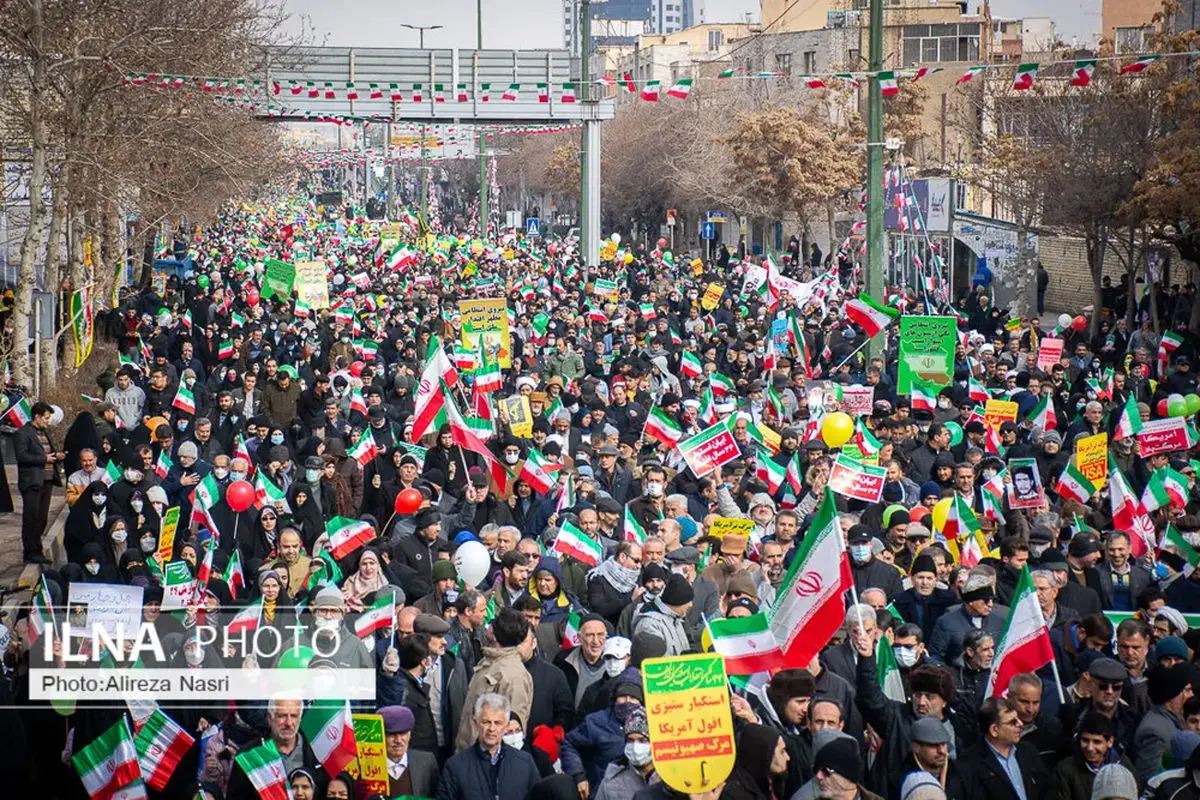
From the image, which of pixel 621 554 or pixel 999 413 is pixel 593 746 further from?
pixel 999 413

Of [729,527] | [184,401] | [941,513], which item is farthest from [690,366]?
[729,527]

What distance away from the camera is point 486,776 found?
287 inches

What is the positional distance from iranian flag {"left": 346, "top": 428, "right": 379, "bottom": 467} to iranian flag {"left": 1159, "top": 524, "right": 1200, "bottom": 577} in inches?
258

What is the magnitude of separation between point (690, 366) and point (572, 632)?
11117 millimetres

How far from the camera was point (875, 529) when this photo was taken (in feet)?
39.4

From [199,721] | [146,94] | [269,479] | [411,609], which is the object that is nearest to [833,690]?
[411,609]

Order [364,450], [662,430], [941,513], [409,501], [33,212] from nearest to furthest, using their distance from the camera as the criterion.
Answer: [941,513], [409,501], [364,450], [662,430], [33,212]

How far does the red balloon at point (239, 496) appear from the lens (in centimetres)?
1284

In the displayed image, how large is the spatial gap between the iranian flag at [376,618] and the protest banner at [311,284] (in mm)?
18840

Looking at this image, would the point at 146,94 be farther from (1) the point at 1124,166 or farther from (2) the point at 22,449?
(1) the point at 1124,166

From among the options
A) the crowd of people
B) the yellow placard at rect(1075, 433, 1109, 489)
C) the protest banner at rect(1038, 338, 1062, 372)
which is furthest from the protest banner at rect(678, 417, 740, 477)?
the protest banner at rect(1038, 338, 1062, 372)

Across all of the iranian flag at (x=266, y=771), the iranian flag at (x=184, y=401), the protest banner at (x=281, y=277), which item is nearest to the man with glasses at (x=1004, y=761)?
the iranian flag at (x=266, y=771)

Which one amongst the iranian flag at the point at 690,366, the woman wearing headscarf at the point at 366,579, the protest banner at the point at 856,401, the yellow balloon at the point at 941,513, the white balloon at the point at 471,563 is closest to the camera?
the woman wearing headscarf at the point at 366,579

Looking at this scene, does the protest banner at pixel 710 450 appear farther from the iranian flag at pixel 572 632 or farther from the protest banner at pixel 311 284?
the protest banner at pixel 311 284
